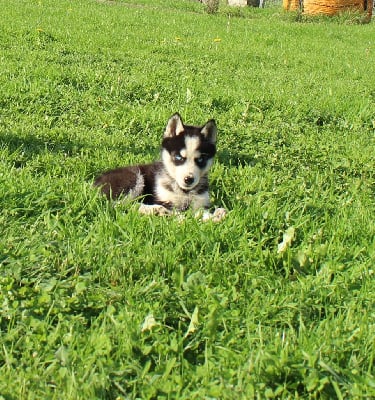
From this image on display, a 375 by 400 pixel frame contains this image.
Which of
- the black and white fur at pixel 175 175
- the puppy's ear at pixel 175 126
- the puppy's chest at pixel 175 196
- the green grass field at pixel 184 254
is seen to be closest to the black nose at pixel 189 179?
the black and white fur at pixel 175 175

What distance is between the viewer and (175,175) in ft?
16.7

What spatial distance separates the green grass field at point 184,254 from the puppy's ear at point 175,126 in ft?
2.10

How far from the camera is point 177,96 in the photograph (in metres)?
8.49

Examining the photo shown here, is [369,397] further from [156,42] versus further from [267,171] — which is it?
[156,42]

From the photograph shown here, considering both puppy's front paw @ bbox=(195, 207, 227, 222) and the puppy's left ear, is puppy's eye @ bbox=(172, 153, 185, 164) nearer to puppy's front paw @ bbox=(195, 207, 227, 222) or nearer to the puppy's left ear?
the puppy's left ear

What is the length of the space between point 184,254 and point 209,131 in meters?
1.73

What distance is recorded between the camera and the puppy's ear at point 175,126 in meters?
5.18

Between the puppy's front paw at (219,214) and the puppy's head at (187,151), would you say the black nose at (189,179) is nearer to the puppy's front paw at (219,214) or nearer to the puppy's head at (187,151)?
the puppy's head at (187,151)

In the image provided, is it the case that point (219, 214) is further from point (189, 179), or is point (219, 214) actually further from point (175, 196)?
point (175, 196)

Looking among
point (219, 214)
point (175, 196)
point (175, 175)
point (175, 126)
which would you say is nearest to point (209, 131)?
point (175, 126)

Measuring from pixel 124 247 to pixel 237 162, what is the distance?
9.05 feet

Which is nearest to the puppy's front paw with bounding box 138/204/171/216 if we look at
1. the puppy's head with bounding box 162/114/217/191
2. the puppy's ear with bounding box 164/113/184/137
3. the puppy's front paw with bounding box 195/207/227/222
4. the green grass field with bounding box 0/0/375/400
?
the green grass field with bounding box 0/0/375/400

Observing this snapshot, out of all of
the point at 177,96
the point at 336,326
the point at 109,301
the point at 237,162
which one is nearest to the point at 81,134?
the point at 237,162

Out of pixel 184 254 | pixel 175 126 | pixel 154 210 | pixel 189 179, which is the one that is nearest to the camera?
pixel 184 254
